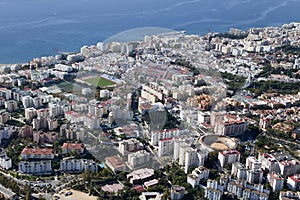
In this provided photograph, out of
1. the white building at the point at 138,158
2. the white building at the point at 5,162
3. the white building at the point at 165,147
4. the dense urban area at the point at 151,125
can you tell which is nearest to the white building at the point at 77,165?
the dense urban area at the point at 151,125

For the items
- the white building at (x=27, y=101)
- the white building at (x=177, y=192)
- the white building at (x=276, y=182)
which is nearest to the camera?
the white building at (x=177, y=192)

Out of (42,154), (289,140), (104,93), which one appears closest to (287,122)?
(289,140)

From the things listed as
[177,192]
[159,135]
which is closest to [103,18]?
[159,135]

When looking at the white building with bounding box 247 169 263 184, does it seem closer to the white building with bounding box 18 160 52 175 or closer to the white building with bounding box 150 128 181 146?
the white building with bounding box 150 128 181 146

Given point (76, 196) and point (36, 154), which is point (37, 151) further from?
point (76, 196)

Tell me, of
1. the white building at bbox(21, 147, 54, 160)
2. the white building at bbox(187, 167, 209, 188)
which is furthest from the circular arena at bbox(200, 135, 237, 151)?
the white building at bbox(21, 147, 54, 160)

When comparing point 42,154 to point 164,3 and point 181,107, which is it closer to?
point 181,107

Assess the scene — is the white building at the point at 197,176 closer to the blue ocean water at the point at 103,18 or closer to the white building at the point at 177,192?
the white building at the point at 177,192
